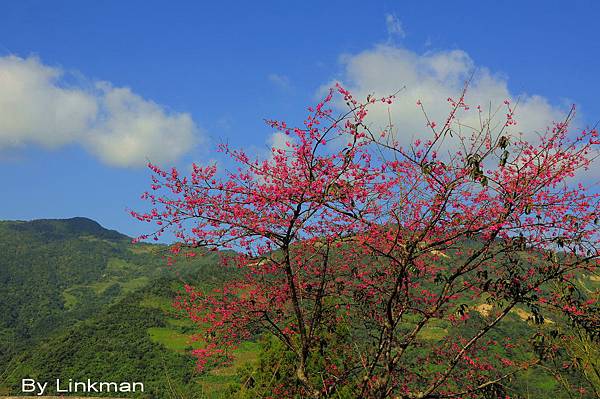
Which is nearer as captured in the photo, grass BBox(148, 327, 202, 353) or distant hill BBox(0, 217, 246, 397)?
distant hill BBox(0, 217, 246, 397)

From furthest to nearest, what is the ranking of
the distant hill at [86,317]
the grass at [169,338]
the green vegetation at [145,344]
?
the grass at [169,338], the distant hill at [86,317], the green vegetation at [145,344]

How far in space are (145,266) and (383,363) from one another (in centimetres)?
20310

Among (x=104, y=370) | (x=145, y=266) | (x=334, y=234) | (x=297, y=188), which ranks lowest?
(x=104, y=370)

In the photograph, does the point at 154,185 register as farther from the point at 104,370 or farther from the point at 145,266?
the point at 145,266

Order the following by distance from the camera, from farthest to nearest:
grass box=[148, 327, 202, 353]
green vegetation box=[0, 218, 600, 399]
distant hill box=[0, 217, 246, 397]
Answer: grass box=[148, 327, 202, 353] < distant hill box=[0, 217, 246, 397] < green vegetation box=[0, 218, 600, 399]

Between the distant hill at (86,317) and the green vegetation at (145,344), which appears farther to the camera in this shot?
the distant hill at (86,317)

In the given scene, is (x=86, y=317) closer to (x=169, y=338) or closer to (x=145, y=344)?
(x=169, y=338)

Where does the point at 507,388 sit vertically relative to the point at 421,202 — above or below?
below

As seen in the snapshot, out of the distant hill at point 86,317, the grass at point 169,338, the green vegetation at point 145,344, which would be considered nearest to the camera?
the green vegetation at point 145,344

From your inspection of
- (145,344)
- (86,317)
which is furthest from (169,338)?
(86,317)

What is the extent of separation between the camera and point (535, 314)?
6.20 meters

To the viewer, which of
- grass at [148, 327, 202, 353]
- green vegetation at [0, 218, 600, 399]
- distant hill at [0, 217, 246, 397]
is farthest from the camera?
grass at [148, 327, 202, 353]

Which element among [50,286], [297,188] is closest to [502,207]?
[297,188]

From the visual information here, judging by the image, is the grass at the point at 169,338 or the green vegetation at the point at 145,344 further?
the grass at the point at 169,338
